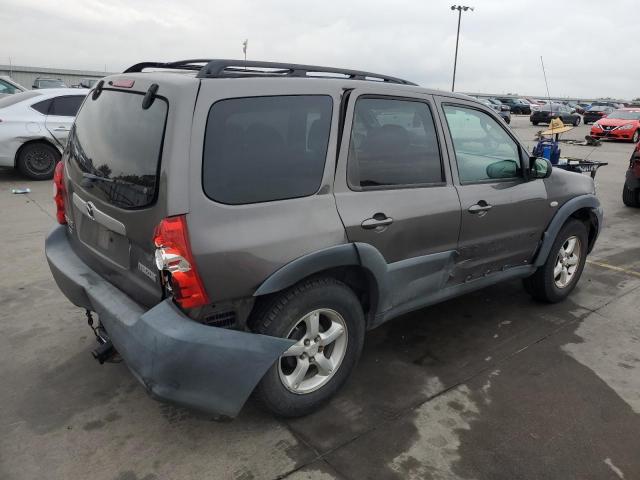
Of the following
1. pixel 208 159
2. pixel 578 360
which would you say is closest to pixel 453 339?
pixel 578 360

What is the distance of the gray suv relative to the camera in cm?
226

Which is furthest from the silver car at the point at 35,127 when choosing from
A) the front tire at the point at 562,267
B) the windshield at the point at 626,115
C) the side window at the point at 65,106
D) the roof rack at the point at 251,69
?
the windshield at the point at 626,115

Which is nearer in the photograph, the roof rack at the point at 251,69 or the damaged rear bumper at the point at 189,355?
the damaged rear bumper at the point at 189,355

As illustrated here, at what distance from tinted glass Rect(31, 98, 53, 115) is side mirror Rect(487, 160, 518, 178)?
837 centimetres

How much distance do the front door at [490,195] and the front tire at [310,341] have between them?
103 cm

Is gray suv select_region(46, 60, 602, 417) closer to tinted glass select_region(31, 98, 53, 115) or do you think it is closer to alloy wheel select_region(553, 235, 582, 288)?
alloy wheel select_region(553, 235, 582, 288)

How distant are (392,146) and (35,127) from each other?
8.12m

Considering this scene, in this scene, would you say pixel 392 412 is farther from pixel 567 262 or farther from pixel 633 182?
pixel 633 182

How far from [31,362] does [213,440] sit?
58.6 inches

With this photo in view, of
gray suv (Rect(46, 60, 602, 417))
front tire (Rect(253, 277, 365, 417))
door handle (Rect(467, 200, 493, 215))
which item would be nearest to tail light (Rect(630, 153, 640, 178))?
gray suv (Rect(46, 60, 602, 417))

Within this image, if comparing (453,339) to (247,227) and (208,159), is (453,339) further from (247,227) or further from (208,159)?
(208,159)

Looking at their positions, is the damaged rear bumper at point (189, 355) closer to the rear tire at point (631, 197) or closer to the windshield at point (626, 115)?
the rear tire at point (631, 197)

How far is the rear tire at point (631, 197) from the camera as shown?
8.44 m

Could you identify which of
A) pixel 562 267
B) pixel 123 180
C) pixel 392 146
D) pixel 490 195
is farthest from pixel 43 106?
pixel 562 267
